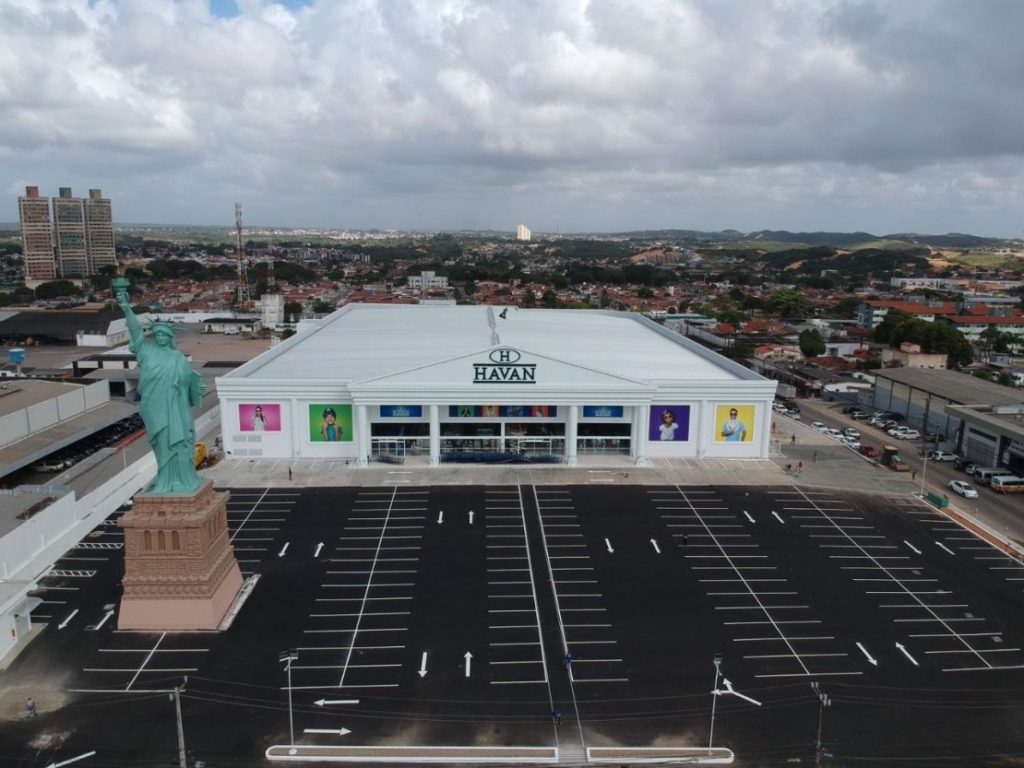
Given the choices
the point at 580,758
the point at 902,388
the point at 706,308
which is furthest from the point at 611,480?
the point at 706,308

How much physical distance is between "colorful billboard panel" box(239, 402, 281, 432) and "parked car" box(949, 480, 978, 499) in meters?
42.3

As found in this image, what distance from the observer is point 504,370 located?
48.4m

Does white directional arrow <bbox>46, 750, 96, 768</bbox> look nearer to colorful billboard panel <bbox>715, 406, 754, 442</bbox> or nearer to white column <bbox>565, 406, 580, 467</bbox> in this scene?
white column <bbox>565, 406, 580, 467</bbox>

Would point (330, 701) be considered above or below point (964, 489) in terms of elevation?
below

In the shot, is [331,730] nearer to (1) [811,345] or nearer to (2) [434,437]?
(2) [434,437]

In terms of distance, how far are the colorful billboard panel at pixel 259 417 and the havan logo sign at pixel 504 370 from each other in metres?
13.1

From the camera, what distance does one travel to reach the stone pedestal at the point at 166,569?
27.7 m

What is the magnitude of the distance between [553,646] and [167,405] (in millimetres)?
16703

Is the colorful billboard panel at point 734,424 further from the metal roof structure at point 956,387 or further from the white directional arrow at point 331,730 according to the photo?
the white directional arrow at point 331,730

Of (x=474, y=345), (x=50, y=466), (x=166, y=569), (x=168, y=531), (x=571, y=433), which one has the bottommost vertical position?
(x=50, y=466)

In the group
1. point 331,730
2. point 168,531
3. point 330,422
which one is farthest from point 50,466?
point 331,730

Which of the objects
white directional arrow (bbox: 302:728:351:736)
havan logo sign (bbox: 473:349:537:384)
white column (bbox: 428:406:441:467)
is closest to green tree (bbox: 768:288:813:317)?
havan logo sign (bbox: 473:349:537:384)

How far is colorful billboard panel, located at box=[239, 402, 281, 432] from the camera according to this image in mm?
48344

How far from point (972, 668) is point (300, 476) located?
35.2 metres
